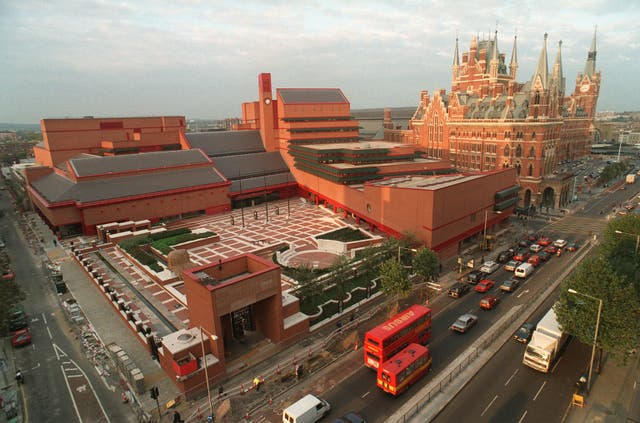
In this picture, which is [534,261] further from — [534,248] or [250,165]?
[250,165]

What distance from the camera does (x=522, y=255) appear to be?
5606 cm

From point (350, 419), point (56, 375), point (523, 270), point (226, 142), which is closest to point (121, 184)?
point (226, 142)

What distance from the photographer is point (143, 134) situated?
322 feet

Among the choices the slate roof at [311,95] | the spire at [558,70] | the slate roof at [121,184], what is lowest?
the slate roof at [121,184]

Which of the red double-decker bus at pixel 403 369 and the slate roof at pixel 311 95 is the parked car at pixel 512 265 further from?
the slate roof at pixel 311 95

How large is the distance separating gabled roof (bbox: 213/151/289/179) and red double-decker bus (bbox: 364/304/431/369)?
66763 millimetres

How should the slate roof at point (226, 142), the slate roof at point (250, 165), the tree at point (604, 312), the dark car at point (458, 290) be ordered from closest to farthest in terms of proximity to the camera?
the tree at point (604, 312) → the dark car at point (458, 290) → the slate roof at point (250, 165) → the slate roof at point (226, 142)

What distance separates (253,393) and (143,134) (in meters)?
87.5

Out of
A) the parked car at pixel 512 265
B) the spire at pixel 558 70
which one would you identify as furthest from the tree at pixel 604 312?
the spire at pixel 558 70

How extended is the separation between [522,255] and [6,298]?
210 feet

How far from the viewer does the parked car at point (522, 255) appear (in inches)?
2179

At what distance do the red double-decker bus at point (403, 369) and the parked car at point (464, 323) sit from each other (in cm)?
758

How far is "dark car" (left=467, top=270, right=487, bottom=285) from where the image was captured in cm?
4841

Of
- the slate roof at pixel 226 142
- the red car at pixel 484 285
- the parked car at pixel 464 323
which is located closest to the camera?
the parked car at pixel 464 323
